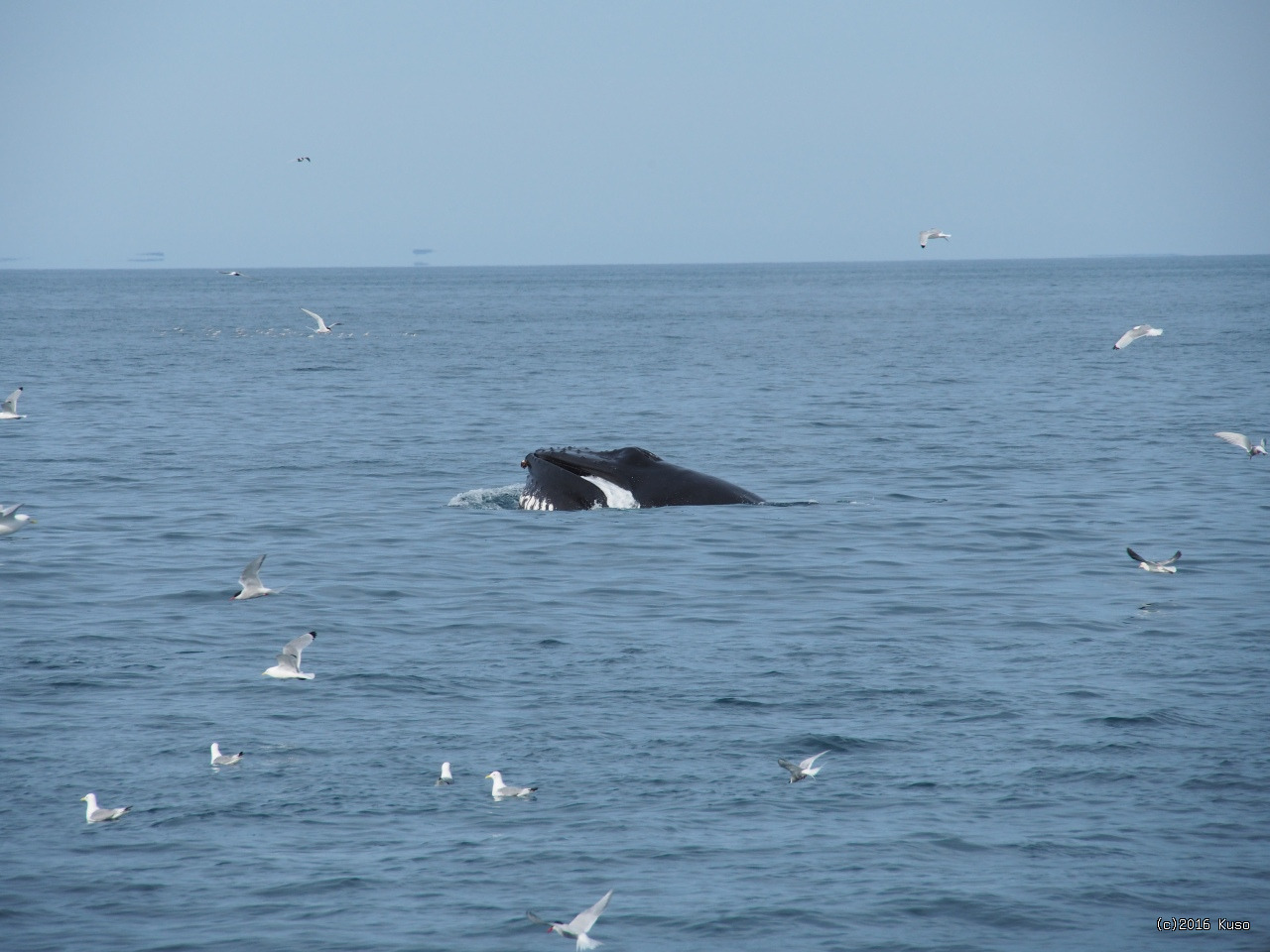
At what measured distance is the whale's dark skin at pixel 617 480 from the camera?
2091 cm

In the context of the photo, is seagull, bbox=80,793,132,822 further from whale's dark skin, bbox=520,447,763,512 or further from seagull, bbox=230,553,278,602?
whale's dark skin, bbox=520,447,763,512

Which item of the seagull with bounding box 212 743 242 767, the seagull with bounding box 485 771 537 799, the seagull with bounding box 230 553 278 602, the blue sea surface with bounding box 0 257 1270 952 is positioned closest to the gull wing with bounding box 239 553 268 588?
the seagull with bounding box 230 553 278 602

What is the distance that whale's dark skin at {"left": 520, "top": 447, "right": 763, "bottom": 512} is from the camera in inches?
823

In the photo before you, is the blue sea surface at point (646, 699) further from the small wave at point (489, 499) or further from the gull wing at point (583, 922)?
the gull wing at point (583, 922)

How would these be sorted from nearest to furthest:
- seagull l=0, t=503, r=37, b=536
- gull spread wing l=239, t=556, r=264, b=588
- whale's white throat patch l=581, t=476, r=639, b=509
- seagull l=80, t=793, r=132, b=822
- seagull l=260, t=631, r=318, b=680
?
seagull l=80, t=793, r=132, b=822, seagull l=260, t=631, r=318, b=680, gull spread wing l=239, t=556, r=264, b=588, seagull l=0, t=503, r=37, b=536, whale's white throat patch l=581, t=476, r=639, b=509

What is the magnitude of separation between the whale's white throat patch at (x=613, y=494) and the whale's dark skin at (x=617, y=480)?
0.17ft

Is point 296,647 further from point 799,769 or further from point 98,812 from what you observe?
point 799,769

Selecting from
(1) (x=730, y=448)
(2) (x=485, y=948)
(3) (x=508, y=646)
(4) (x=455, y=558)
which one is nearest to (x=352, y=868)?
(2) (x=485, y=948)

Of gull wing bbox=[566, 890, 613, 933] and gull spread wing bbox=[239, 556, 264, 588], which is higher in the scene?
gull spread wing bbox=[239, 556, 264, 588]

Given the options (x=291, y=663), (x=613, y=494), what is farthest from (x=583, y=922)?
(x=613, y=494)

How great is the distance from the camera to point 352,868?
30.5 ft

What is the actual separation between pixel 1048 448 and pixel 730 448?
7149 mm

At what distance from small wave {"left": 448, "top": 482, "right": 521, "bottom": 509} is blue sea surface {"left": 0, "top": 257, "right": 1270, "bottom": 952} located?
0.37ft

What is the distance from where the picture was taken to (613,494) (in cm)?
2155
